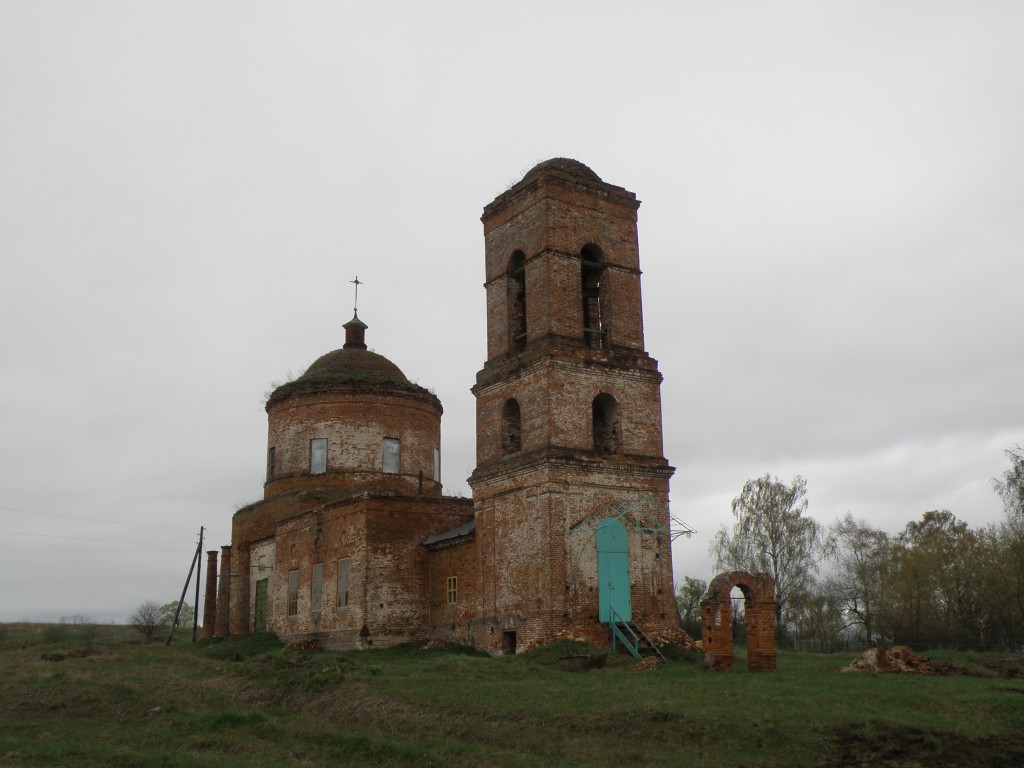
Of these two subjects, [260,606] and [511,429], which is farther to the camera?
[260,606]

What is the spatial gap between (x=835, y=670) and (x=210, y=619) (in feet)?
74.3

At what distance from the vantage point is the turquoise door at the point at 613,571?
1997 cm

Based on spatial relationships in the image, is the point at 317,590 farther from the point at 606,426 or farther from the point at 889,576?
the point at 889,576

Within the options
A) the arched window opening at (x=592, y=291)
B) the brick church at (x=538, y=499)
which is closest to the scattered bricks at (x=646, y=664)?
the brick church at (x=538, y=499)

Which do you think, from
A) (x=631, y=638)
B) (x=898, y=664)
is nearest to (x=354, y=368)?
(x=631, y=638)

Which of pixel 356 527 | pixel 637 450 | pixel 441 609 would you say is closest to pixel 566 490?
pixel 637 450

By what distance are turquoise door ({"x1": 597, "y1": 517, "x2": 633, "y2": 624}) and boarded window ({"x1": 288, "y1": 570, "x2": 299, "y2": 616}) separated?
430 inches

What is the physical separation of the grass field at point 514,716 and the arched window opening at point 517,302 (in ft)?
24.5

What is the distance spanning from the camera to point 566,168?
22656 mm

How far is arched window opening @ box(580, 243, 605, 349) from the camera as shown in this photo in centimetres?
2259

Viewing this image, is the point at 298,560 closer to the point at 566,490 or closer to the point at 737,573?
the point at 566,490

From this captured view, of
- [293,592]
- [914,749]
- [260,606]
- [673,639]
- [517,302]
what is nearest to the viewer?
[914,749]

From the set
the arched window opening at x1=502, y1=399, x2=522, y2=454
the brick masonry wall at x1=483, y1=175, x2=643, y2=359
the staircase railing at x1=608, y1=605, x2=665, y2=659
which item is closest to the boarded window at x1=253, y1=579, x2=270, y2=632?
the arched window opening at x1=502, y1=399, x2=522, y2=454

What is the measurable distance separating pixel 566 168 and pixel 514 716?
45.1 feet
